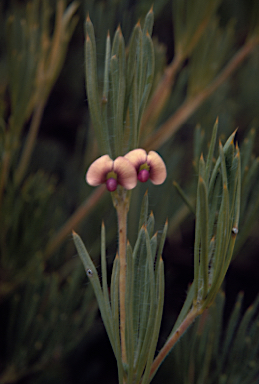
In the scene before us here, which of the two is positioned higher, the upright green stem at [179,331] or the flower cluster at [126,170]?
the flower cluster at [126,170]

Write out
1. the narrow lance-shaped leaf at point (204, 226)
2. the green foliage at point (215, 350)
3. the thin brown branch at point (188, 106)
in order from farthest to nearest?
1. the thin brown branch at point (188, 106)
2. the green foliage at point (215, 350)
3. the narrow lance-shaped leaf at point (204, 226)

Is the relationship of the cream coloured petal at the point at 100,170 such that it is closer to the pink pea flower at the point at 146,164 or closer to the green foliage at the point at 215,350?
the pink pea flower at the point at 146,164

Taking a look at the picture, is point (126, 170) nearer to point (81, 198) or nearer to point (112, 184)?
point (112, 184)

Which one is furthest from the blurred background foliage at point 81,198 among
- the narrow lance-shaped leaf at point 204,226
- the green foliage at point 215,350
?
the narrow lance-shaped leaf at point 204,226

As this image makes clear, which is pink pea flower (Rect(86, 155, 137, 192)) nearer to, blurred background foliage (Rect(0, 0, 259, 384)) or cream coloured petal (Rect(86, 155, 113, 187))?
cream coloured petal (Rect(86, 155, 113, 187))

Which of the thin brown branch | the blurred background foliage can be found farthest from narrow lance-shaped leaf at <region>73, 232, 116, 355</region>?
the thin brown branch

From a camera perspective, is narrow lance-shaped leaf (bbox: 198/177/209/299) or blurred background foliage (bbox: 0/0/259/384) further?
blurred background foliage (bbox: 0/0/259/384)

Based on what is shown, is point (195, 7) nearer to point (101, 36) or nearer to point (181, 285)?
point (101, 36)

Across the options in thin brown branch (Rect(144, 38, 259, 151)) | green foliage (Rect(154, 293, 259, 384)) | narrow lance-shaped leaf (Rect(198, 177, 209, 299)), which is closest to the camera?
narrow lance-shaped leaf (Rect(198, 177, 209, 299))

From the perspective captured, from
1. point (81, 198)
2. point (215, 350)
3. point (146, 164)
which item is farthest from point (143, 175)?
point (81, 198)
